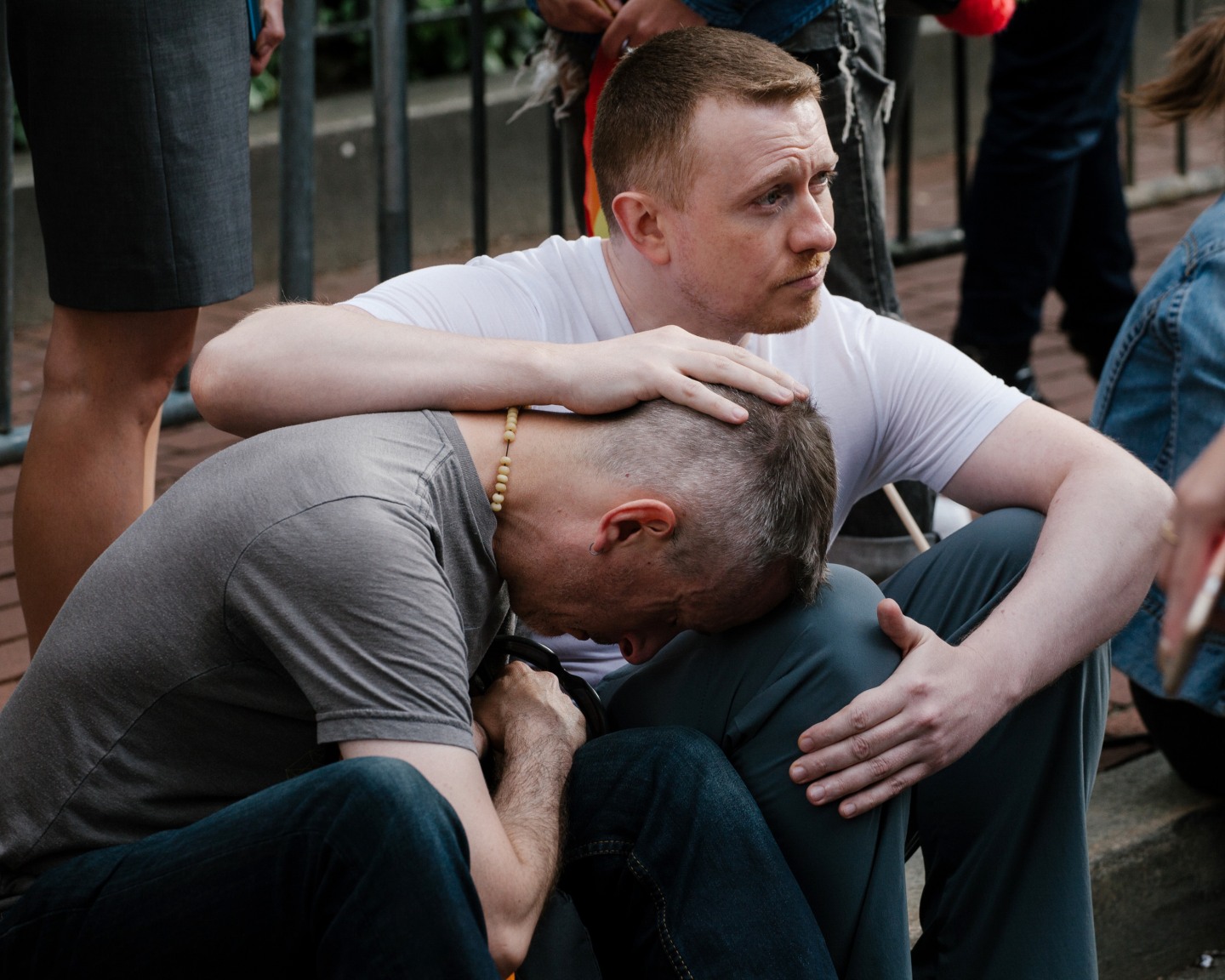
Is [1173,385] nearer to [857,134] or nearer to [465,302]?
[857,134]

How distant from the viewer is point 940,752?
2.01m

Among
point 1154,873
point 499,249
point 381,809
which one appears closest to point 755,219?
point 381,809

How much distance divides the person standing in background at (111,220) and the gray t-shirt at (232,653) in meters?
0.72

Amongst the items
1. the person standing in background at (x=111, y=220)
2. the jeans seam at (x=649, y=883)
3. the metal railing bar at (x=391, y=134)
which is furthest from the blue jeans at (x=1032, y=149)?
the jeans seam at (x=649, y=883)

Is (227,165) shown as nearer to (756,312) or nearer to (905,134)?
(756,312)

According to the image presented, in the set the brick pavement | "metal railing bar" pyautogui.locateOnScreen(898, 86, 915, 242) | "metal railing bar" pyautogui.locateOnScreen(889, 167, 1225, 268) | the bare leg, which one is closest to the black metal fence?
the brick pavement

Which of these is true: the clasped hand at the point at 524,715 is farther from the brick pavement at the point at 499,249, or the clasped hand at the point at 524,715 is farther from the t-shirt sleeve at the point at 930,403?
the brick pavement at the point at 499,249

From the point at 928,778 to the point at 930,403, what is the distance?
0.53 metres

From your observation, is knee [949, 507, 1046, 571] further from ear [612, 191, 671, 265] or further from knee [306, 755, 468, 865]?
knee [306, 755, 468, 865]

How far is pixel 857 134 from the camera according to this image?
3010 mm

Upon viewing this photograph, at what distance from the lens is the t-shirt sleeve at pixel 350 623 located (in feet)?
5.50

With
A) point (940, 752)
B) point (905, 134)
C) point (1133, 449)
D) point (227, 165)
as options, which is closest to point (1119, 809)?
point (1133, 449)

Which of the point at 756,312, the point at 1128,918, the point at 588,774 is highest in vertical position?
the point at 756,312

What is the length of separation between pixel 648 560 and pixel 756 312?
1.86 ft
